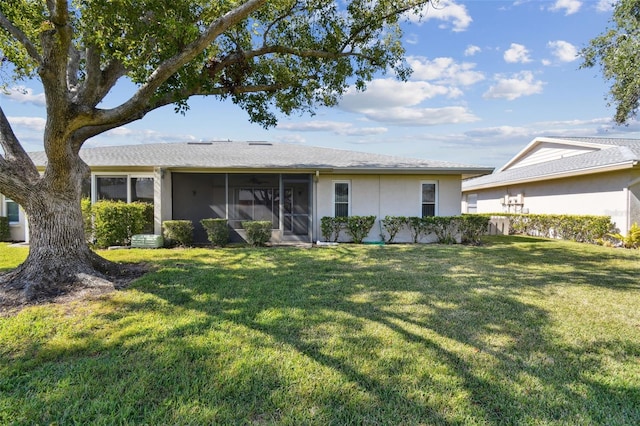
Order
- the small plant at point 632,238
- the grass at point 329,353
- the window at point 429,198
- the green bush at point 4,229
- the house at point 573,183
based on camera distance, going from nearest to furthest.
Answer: the grass at point 329,353 → the small plant at point 632,238 → the house at point 573,183 → the green bush at point 4,229 → the window at point 429,198

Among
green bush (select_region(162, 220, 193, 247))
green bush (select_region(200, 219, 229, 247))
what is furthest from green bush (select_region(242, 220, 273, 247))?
green bush (select_region(162, 220, 193, 247))

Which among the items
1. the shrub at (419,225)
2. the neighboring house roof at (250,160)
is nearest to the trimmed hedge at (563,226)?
the neighboring house roof at (250,160)

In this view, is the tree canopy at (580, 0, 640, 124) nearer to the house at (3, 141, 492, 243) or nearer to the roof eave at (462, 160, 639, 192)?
the roof eave at (462, 160, 639, 192)

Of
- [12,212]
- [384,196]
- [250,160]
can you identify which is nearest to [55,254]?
[250,160]

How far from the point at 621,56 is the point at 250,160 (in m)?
11.4

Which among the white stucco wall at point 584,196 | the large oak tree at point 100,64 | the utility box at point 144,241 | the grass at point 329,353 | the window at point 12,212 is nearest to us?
the grass at point 329,353

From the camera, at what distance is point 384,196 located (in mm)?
12242

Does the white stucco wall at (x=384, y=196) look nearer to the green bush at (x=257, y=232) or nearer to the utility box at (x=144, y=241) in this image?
the green bush at (x=257, y=232)

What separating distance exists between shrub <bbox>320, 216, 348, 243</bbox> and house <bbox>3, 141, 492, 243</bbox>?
47cm

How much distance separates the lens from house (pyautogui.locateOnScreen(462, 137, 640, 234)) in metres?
11.3

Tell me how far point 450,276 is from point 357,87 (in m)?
6.06

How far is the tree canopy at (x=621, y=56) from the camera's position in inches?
337

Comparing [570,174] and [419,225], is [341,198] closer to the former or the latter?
[419,225]

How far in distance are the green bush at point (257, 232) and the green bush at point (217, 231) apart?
27.5 inches
